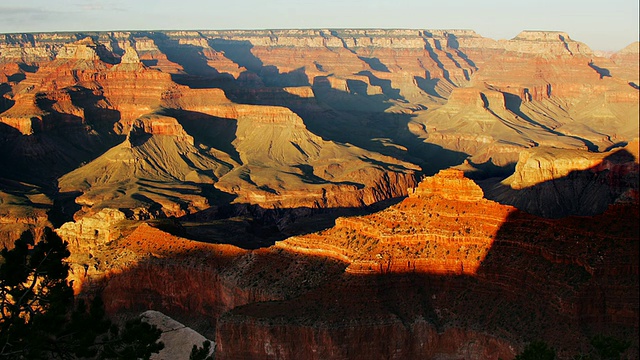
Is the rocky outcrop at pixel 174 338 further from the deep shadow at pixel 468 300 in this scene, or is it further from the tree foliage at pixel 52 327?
the tree foliage at pixel 52 327

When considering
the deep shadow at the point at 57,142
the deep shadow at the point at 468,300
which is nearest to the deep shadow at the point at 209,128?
the deep shadow at the point at 57,142

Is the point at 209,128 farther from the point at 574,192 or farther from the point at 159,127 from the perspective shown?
the point at 574,192

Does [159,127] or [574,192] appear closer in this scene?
[574,192]

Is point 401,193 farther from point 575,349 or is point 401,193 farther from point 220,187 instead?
point 575,349

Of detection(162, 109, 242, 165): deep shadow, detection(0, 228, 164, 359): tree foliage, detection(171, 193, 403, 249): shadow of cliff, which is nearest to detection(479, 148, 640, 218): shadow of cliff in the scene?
detection(171, 193, 403, 249): shadow of cliff

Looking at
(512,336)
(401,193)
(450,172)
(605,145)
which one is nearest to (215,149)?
(401,193)

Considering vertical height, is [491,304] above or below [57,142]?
below

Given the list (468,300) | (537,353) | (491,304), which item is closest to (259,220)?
(468,300)
